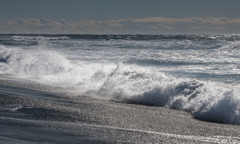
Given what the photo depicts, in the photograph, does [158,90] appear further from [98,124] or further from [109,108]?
[98,124]

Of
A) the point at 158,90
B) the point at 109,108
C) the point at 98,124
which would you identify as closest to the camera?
the point at 98,124

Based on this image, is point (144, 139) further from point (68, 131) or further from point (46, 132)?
point (46, 132)

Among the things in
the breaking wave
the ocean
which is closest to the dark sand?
the ocean

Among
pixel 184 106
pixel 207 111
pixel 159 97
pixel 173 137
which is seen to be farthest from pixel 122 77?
pixel 173 137

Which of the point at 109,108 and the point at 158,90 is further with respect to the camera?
the point at 158,90

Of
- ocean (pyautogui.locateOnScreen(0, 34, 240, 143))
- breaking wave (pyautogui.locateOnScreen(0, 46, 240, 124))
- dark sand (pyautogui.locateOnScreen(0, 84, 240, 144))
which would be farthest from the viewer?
breaking wave (pyautogui.locateOnScreen(0, 46, 240, 124))

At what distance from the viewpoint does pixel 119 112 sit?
6773mm

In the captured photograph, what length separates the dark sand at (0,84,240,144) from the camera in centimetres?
480

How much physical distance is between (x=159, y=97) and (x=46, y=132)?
4.29m

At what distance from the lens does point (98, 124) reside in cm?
566

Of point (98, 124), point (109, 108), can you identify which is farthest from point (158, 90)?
point (98, 124)

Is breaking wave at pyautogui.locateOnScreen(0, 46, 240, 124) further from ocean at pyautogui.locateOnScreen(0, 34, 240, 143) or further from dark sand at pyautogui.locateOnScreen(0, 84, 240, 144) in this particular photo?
dark sand at pyautogui.locateOnScreen(0, 84, 240, 144)

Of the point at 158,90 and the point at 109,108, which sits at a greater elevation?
the point at 158,90

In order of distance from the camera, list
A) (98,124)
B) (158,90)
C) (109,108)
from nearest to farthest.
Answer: (98,124) < (109,108) < (158,90)
